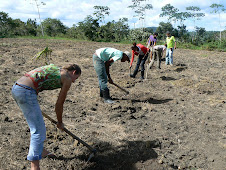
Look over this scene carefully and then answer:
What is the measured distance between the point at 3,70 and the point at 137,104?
5227 mm

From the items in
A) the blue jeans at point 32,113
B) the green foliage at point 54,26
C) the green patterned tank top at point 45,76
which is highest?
the green foliage at point 54,26

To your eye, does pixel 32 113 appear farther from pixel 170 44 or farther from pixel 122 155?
pixel 170 44

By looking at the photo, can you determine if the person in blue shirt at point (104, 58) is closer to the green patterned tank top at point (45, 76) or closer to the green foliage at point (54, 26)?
the green patterned tank top at point (45, 76)

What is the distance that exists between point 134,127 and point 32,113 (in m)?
2.11

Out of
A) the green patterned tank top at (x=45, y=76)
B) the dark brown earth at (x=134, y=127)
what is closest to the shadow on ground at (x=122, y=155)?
the dark brown earth at (x=134, y=127)

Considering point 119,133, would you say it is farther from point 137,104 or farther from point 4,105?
point 4,105

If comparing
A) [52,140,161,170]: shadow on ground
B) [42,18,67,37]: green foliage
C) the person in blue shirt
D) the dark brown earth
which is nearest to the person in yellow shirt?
the dark brown earth

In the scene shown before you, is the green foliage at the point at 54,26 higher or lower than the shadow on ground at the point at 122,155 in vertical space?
higher

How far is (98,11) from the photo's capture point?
2183cm

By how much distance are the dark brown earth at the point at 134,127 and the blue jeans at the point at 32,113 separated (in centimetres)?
62

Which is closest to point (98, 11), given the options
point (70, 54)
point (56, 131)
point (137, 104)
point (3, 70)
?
point (70, 54)

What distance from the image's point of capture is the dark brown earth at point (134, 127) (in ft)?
9.46

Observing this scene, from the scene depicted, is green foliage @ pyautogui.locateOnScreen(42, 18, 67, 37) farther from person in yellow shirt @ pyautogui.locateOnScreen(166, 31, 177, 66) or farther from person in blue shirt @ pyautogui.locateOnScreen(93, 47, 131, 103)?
person in blue shirt @ pyautogui.locateOnScreen(93, 47, 131, 103)

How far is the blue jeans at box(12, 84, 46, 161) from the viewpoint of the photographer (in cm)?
212
